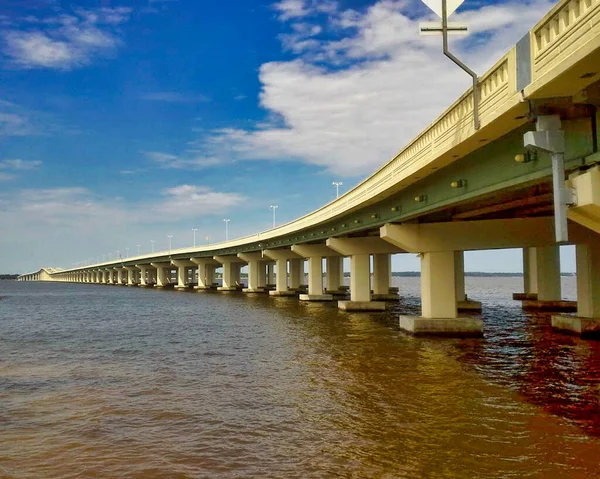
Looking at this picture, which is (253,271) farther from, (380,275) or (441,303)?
(441,303)

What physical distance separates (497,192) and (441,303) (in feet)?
47.2

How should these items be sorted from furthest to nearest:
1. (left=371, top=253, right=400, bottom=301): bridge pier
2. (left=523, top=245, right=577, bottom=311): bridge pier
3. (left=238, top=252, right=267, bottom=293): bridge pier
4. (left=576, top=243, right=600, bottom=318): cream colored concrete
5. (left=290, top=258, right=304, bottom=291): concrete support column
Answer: (left=238, top=252, right=267, bottom=293): bridge pier < (left=290, top=258, right=304, bottom=291): concrete support column < (left=371, top=253, right=400, bottom=301): bridge pier < (left=523, top=245, right=577, bottom=311): bridge pier < (left=576, top=243, right=600, bottom=318): cream colored concrete

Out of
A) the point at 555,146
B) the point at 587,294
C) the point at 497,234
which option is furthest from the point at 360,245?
the point at 555,146

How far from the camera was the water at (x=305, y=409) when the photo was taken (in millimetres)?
11812

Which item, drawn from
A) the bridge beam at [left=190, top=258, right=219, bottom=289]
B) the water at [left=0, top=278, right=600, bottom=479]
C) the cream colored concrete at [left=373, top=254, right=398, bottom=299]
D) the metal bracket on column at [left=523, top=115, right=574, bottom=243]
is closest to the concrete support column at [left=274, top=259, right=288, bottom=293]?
the cream colored concrete at [left=373, top=254, right=398, bottom=299]

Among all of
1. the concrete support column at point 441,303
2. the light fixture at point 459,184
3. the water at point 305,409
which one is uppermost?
the light fixture at point 459,184

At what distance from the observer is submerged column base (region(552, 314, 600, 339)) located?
31.7 meters

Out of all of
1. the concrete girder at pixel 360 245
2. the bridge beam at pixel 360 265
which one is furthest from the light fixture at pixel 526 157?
the bridge beam at pixel 360 265

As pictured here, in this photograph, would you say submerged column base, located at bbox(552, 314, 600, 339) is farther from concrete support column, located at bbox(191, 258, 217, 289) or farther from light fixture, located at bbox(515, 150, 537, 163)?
concrete support column, located at bbox(191, 258, 217, 289)

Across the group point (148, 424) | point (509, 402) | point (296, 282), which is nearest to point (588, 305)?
point (509, 402)

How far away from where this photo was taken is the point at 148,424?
14.8 m

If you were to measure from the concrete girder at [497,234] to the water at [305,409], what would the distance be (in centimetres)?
520

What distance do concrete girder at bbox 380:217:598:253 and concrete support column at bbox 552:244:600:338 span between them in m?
1.38

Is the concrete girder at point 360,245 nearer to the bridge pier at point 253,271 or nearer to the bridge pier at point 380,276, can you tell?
the bridge pier at point 380,276
